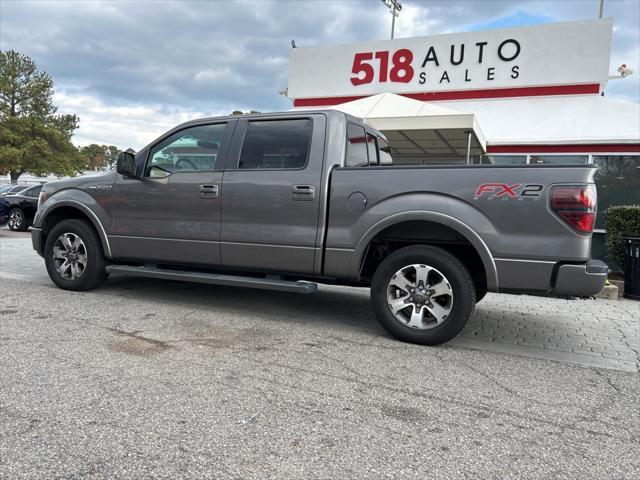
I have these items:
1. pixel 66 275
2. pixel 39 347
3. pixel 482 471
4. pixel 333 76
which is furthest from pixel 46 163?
pixel 482 471

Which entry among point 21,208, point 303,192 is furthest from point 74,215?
point 21,208

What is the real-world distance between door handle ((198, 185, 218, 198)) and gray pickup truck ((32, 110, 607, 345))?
0.01m

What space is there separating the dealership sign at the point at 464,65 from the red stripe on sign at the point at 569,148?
2.16 meters

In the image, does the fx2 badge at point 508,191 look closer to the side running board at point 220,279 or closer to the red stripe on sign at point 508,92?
the side running board at point 220,279

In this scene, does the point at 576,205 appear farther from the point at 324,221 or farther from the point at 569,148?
the point at 569,148

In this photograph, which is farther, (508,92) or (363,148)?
(508,92)

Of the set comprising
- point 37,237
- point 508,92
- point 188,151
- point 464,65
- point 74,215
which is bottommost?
point 37,237

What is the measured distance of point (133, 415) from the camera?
9.09 ft

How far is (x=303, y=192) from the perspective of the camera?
4.61 m

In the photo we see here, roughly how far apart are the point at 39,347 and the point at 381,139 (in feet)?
13.8

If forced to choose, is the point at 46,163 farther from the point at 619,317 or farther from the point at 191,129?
the point at 619,317

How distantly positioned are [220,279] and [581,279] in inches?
128

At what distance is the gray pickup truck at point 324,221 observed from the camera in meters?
3.90

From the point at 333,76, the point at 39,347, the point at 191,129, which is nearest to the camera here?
the point at 39,347
